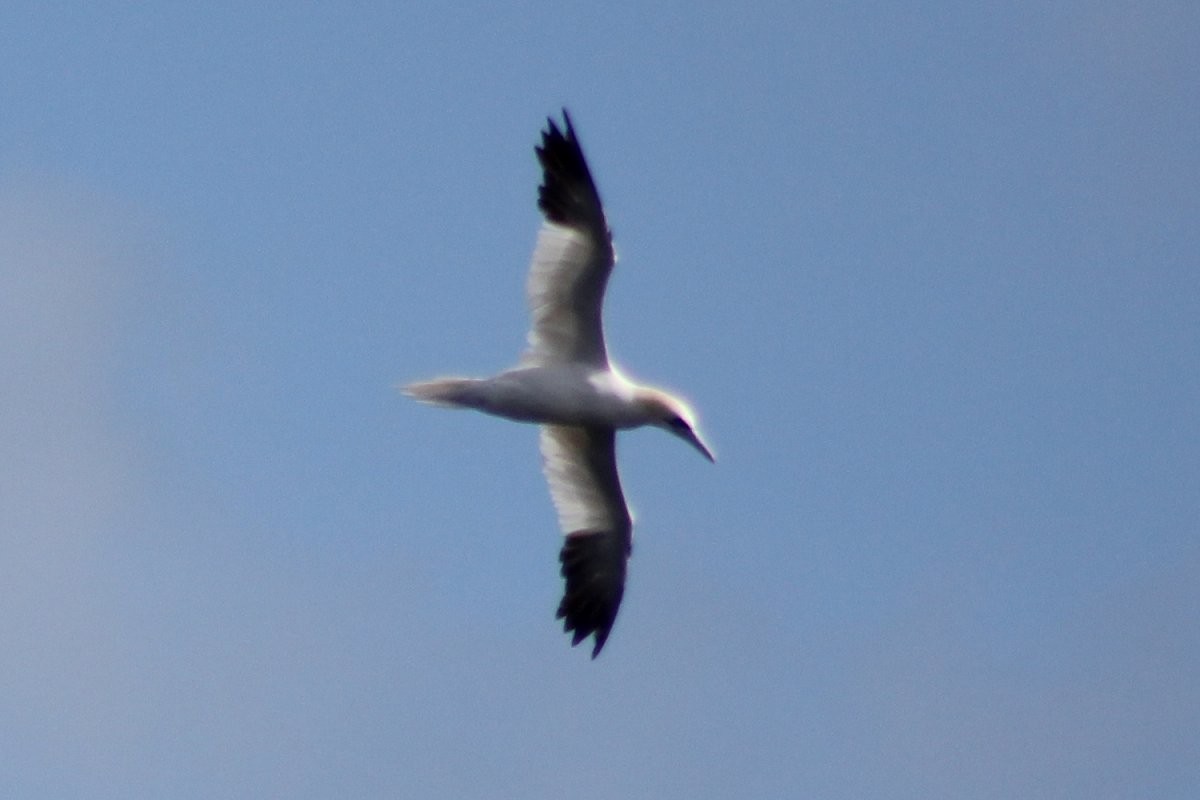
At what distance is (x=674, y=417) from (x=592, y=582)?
197 centimetres

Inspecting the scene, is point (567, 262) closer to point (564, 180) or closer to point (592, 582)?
point (564, 180)

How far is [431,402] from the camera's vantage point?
21.2m

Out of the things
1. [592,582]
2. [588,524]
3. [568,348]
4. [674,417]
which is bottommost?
[592,582]

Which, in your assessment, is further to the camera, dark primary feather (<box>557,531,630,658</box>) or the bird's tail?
dark primary feather (<box>557,531,630,658</box>)

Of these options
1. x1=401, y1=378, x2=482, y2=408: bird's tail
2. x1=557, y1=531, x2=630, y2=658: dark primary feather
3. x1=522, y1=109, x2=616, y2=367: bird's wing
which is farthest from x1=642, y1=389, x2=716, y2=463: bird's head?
x1=401, y1=378, x2=482, y2=408: bird's tail

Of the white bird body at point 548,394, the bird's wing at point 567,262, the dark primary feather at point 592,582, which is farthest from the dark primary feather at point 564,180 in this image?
the dark primary feather at point 592,582

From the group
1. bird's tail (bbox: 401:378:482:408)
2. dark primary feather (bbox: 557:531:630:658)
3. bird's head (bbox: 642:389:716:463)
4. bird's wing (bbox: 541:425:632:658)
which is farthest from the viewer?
dark primary feather (bbox: 557:531:630:658)

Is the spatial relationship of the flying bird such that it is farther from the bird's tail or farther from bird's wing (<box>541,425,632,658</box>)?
bird's wing (<box>541,425,632,658</box>)

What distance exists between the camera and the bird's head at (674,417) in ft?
72.2

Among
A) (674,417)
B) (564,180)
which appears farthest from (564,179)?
(674,417)

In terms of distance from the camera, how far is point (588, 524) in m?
23.2

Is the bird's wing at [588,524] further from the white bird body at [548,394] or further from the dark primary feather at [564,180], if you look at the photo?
the dark primary feather at [564,180]

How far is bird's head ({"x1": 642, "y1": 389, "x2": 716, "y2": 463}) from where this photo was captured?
2202cm

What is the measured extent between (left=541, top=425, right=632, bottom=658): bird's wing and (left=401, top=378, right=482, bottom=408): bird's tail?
187 cm
